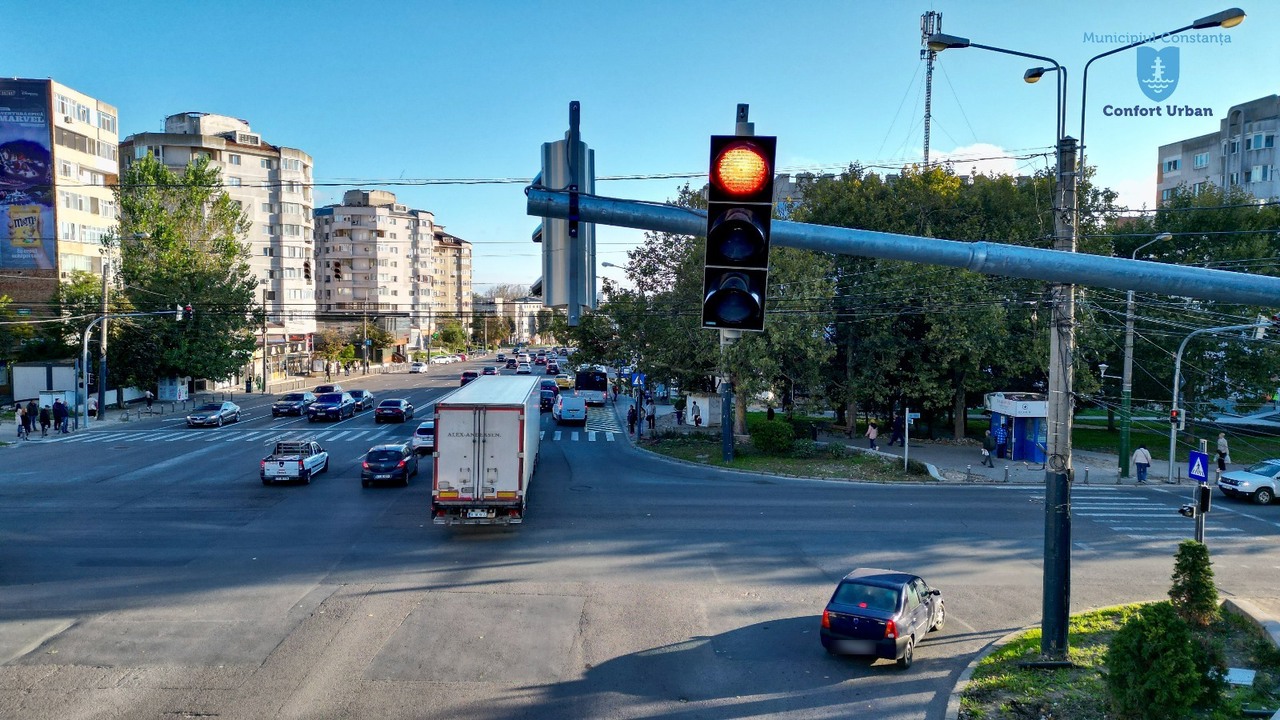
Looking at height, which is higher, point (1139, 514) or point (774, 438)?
point (774, 438)

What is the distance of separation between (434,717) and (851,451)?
1154 inches

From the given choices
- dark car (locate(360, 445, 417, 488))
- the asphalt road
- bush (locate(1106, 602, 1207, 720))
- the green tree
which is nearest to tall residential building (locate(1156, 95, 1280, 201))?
the asphalt road

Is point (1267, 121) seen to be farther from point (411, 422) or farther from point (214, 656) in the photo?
point (214, 656)

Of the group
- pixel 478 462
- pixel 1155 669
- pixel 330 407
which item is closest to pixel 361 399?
pixel 330 407

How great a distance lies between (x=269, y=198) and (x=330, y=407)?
150 ft

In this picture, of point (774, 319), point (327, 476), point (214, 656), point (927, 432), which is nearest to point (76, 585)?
point (214, 656)

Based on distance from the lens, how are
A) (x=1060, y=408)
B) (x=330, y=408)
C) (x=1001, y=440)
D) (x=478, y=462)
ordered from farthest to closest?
(x=330, y=408) → (x=1001, y=440) → (x=478, y=462) → (x=1060, y=408)

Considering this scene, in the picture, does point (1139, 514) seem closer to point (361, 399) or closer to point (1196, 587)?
point (1196, 587)

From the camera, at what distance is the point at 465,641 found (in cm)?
1362

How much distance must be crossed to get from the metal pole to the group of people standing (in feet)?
150

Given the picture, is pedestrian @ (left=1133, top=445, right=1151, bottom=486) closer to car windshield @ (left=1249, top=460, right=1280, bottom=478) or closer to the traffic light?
car windshield @ (left=1249, top=460, right=1280, bottom=478)

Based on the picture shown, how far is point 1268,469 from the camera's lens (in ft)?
96.2

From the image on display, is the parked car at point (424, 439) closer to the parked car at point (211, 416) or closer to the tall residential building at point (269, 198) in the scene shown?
the parked car at point (211, 416)

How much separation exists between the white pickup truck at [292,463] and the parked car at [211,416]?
831 inches
